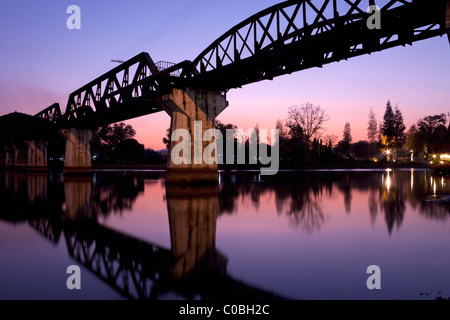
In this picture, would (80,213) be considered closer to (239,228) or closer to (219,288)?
(239,228)

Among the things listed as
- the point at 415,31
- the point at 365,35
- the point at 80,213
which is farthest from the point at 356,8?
the point at 80,213

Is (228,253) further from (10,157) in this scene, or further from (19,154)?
(10,157)

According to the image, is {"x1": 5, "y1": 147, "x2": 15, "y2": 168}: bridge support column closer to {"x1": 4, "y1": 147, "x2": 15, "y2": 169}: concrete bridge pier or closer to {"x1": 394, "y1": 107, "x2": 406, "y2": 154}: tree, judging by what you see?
{"x1": 4, "y1": 147, "x2": 15, "y2": 169}: concrete bridge pier

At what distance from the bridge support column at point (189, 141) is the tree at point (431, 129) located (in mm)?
107847

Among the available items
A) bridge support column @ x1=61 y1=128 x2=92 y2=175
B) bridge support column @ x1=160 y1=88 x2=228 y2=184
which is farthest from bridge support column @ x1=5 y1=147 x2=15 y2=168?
bridge support column @ x1=160 y1=88 x2=228 y2=184

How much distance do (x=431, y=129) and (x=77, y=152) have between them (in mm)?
115783

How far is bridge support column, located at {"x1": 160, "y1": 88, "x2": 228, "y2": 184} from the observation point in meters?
29.4

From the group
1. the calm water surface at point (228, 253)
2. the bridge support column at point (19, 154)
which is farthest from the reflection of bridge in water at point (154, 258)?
the bridge support column at point (19, 154)

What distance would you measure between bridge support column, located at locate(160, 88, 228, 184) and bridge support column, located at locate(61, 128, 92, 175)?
31.9m

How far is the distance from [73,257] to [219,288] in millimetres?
3937

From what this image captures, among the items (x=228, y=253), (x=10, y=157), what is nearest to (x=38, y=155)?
(x=10, y=157)

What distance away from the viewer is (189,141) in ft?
96.8

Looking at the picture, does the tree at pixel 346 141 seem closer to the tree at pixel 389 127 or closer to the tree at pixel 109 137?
the tree at pixel 389 127
